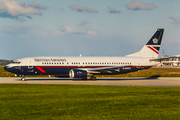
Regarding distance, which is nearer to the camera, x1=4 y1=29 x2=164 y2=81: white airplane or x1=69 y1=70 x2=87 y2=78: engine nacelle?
x1=69 y1=70 x2=87 y2=78: engine nacelle

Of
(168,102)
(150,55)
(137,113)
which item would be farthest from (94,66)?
(137,113)

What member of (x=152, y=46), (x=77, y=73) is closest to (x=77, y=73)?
(x=77, y=73)

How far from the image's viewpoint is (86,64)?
1714 inches

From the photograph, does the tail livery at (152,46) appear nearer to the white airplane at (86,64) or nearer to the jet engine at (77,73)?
the white airplane at (86,64)

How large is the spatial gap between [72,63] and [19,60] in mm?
9071

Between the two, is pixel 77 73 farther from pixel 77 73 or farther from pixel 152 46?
pixel 152 46

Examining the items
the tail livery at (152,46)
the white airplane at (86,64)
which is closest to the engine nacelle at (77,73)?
the white airplane at (86,64)

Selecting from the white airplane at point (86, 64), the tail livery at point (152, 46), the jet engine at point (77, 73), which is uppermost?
the tail livery at point (152, 46)

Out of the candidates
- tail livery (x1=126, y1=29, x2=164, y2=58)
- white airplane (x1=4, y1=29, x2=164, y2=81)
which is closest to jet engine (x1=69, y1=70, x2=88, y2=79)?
white airplane (x1=4, y1=29, x2=164, y2=81)

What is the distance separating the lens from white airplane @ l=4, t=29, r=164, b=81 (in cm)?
4124

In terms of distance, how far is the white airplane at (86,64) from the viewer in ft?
135

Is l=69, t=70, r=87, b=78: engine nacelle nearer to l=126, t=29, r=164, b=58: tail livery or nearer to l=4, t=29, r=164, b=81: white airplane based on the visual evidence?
l=4, t=29, r=164, b=81: white airplane

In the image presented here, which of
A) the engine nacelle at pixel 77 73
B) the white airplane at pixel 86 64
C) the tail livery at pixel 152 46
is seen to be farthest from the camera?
the tail livery at pixel 152 46

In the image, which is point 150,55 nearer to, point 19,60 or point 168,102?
point 19,60
